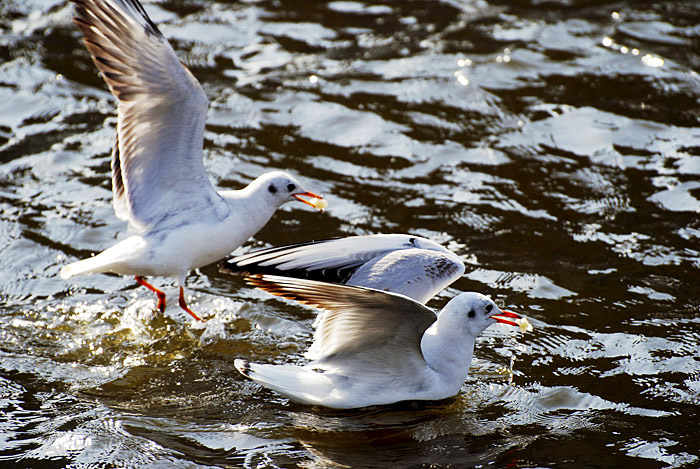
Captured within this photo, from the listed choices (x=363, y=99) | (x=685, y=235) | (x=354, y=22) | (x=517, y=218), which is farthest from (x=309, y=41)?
(x=685, y=235)

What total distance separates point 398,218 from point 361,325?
293 cm

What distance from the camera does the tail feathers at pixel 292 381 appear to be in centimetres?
561

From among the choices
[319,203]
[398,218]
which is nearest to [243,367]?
[319,203]

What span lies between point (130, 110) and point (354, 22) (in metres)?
6.23

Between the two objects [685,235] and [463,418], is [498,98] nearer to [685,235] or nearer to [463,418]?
[685,235]

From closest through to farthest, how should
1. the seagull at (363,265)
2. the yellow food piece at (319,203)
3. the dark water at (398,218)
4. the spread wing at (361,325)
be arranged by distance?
the spread wing at (361,325), the dark water at (398,218), the seagull at (363,265), the yellow food piece at (319,203)

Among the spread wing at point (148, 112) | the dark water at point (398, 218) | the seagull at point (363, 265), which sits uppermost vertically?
the spread wing at point (148, 112)

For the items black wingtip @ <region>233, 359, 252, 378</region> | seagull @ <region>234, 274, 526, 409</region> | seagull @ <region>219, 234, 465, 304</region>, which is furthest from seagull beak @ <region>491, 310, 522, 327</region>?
black wingtip @ <region>233, 359, 252, 378</region>

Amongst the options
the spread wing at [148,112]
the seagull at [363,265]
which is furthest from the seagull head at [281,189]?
the seagull at [363,265]

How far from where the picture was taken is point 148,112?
6355 millimetres

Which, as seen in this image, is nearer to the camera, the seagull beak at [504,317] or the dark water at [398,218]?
the dark water at [398,218]

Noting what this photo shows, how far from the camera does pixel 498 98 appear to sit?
10.4m

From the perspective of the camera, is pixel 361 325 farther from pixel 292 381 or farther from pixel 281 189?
pixel 281 189

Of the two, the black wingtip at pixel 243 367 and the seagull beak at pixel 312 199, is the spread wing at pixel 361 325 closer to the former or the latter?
the black wingtip at pixel 243 367
